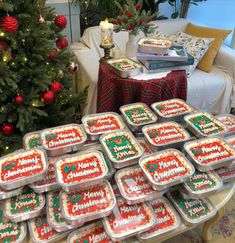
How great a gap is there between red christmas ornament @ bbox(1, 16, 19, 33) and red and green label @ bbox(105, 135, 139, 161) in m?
0.70

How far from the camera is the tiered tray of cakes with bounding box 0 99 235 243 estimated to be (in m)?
0.87

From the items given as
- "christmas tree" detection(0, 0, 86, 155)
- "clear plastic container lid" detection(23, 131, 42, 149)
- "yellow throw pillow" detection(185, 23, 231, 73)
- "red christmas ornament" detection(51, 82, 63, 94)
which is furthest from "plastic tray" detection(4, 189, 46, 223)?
"yellow throw pillow" detection(185, 23, 231, 73)

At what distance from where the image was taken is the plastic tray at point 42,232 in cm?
85

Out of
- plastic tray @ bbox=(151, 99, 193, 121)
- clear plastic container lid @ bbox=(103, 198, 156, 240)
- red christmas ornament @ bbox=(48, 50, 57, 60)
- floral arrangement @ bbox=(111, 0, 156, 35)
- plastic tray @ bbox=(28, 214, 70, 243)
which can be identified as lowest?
plastic tray @ bbox=(28, 214, 70, 243)

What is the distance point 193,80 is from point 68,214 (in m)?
1.67

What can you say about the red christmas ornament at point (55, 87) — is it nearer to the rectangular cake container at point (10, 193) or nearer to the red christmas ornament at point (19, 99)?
the red christmas ornament at point (19, 99)

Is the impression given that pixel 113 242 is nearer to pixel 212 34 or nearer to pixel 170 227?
pixel 170 227

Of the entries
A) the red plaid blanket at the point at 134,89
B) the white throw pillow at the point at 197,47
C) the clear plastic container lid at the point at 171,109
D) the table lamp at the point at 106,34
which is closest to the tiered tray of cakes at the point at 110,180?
the clear plastic container lid at the point at 171,109

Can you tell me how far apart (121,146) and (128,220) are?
0.97 feet

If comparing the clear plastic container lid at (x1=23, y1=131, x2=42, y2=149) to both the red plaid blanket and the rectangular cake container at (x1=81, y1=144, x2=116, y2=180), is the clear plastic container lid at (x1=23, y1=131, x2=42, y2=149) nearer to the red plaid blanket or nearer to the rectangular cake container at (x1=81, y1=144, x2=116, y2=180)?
the rectangular cake container at (x1=81, y1=144, x2=116, y2=180)

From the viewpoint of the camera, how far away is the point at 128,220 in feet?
2.93

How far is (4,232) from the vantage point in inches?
34.3

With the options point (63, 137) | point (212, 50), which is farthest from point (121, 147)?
point (212, 50)

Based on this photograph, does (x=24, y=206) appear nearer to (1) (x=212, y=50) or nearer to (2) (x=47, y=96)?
(2) (x=47, y=96)
